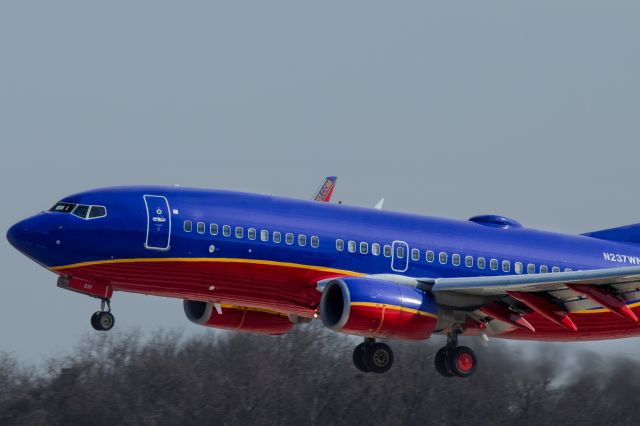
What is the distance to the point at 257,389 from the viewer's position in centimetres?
7738

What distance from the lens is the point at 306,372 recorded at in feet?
259

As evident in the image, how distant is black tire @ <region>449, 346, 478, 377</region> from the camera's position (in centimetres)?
4947

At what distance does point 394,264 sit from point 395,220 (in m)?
1.58

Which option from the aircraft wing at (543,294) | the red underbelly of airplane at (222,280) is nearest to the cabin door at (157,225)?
the red underbelly of airplane at (222,280)

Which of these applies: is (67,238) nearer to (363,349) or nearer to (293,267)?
(293,267)

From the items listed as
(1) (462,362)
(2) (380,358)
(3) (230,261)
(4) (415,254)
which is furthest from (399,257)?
(3) (230,261)

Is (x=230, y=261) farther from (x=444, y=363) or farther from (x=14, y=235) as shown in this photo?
(x=444, y=363)

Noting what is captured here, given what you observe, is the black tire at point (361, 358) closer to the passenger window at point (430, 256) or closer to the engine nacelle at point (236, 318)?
the engine nacelle at point (236, 318)

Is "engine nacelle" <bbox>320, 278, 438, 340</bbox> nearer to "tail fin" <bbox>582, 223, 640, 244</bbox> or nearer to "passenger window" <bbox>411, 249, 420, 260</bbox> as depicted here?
"passenger window" <bbox>411, 249, 420, 260</bbox>

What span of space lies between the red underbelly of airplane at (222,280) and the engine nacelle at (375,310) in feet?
3.56

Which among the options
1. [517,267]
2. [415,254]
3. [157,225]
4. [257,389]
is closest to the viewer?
[157,225]

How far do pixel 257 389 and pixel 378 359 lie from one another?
2764 cm

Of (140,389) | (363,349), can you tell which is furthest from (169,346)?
(363,349)

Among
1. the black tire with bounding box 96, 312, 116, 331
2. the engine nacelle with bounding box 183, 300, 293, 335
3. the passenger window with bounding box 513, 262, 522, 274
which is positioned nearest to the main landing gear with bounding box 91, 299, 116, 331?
the black tire with bounding box 96, 312, 116, 331
